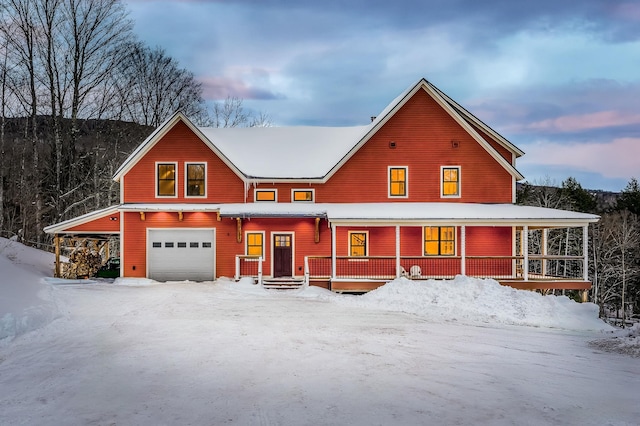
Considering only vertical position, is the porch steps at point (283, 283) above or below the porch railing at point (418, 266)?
below

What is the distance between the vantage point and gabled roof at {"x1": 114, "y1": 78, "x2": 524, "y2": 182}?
22.7m

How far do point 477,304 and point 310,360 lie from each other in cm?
903

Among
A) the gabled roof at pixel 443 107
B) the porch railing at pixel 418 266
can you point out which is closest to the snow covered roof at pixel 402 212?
the gabled roof at pixel 443 107

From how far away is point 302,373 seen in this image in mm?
8086

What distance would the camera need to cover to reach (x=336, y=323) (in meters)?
13.1

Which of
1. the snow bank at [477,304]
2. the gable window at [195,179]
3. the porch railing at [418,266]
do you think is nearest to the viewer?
the snow bank at [477,304]

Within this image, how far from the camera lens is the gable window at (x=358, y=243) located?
22.8 m

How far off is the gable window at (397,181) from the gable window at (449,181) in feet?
6.28

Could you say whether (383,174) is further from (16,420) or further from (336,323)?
(16,420)

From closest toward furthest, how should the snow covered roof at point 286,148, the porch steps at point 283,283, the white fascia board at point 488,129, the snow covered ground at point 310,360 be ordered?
the snow covered ground at point 310,360
the porch steps at point 283,283
the snow covered roof at point 286,148
the white fascia board at point 488,129

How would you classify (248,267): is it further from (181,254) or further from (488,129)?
(488,129)

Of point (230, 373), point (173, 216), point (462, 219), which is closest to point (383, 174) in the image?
point (462, 219)

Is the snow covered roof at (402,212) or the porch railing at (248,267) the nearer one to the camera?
the snow covered roof at (402,212)

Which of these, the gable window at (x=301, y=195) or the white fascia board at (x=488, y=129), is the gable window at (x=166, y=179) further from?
the white fascia board at (x=488, y=129)
